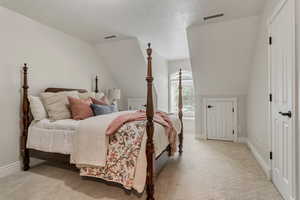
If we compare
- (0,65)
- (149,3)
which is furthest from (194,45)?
(0,65)

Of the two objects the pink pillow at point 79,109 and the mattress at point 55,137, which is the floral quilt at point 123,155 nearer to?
the mattress at point 55,137

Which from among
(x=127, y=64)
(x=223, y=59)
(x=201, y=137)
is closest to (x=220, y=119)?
(x=201, y=137)

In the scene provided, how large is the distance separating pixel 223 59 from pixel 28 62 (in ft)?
11.9

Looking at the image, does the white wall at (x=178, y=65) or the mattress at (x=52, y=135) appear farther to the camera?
the white wall at (x=178, y=65)

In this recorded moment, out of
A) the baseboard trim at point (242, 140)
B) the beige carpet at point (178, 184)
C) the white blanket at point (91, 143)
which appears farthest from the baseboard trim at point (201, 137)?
the white blanket at point (91, 143)

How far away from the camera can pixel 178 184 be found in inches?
85.4

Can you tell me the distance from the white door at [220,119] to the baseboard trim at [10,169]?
12.9 feet

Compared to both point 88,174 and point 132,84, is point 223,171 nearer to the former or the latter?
point 88,174

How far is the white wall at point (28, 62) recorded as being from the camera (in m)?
2.48

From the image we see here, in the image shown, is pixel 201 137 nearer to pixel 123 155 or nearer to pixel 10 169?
pixel 123 155

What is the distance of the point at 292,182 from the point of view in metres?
1.60

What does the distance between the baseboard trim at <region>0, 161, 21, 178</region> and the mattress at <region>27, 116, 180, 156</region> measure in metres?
0.36

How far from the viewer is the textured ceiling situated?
2.39 meters

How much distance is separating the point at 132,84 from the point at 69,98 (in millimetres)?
2390
